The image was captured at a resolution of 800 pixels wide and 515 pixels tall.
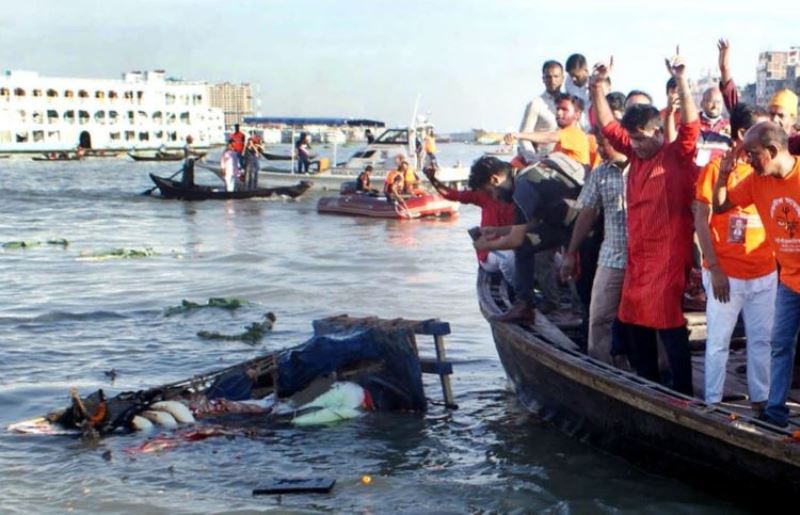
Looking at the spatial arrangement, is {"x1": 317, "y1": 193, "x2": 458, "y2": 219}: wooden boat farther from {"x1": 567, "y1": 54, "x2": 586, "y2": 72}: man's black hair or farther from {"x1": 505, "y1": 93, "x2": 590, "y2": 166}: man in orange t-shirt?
{"x1": 505, "y1": 93, "x2": 590, "y2": 166}: man in orange t-shirt

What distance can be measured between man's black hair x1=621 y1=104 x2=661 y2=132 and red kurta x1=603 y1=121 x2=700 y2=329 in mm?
117

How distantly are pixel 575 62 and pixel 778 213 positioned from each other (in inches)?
152

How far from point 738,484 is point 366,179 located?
2517 cm

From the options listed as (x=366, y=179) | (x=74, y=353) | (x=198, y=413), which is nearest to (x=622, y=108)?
(x=198, y=413)

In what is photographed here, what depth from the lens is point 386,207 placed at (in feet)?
90.5

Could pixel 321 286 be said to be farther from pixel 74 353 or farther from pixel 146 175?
pixel 146 175

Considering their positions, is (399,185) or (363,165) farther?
(363,165)

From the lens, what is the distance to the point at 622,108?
7441 millimetres

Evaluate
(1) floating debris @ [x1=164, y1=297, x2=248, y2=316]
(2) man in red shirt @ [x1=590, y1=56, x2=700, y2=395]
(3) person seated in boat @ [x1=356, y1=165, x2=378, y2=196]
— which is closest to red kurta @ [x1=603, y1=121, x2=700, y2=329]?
(2) man in red shirt @ [x1=590, y1=56, x2=700, y2=395]

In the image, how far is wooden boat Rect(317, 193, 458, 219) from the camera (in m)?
27.5

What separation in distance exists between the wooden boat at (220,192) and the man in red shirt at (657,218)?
2648cm

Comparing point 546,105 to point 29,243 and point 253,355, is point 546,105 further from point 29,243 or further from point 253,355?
point 29,243

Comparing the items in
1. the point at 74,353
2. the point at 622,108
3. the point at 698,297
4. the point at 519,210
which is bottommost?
the point at 74,353

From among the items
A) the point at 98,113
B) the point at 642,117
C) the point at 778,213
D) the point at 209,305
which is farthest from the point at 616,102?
the point at 98,113
